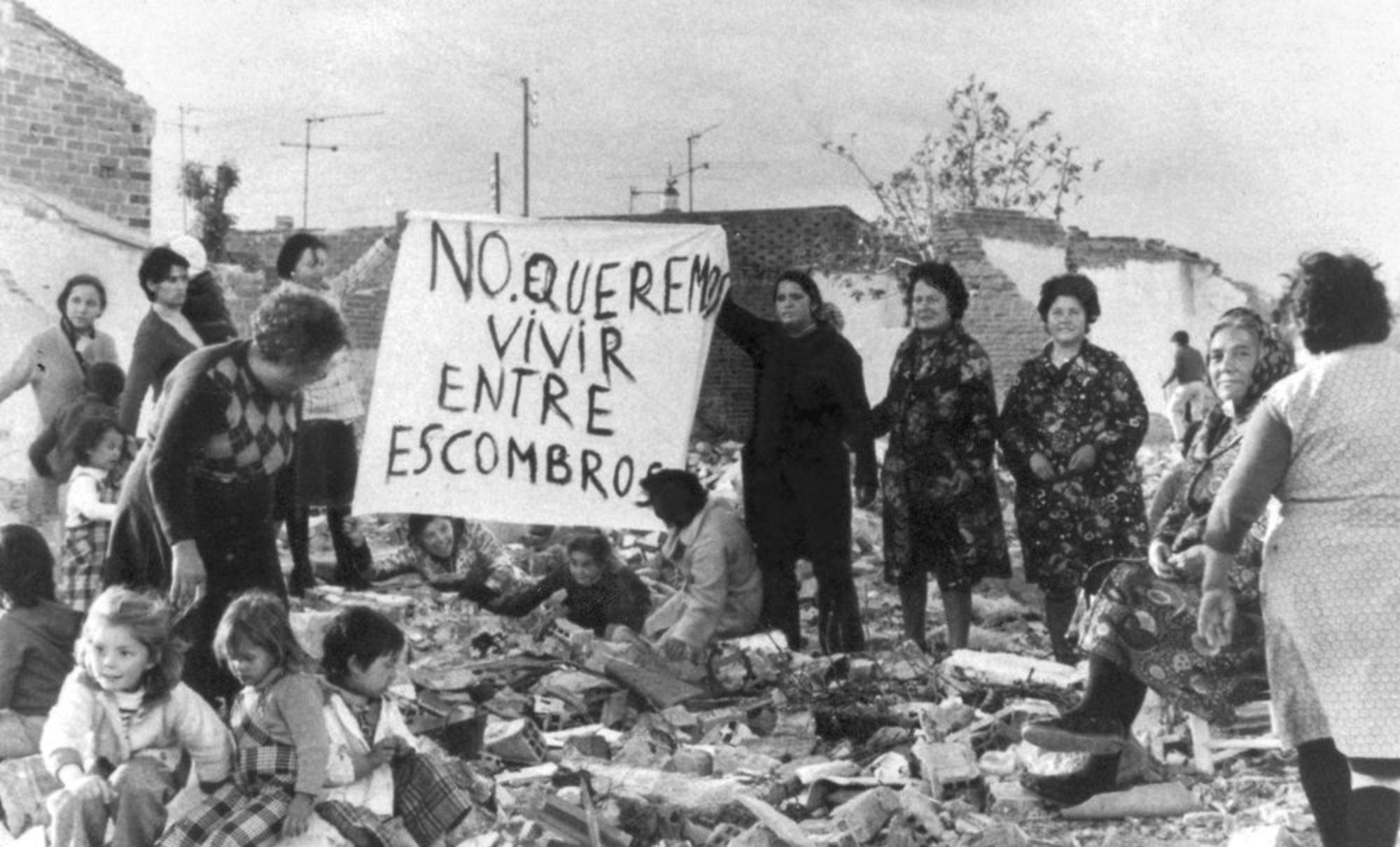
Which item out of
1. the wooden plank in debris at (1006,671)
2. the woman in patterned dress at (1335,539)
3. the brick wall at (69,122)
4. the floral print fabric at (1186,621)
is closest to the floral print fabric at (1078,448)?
the wooden plank in debris at (1006,671)

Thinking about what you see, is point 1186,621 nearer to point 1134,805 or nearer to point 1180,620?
point 1180,620

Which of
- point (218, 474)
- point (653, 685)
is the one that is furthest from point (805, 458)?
point (218, 474)

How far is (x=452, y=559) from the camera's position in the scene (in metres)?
8.95

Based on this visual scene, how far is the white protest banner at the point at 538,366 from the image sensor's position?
24.8 ft

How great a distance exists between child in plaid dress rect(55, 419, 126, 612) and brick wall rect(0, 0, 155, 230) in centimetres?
533

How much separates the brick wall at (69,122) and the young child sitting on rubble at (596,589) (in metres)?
5.68

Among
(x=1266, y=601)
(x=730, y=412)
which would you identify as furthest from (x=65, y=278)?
(x=730, y=412)

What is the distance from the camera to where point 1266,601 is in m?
4.25

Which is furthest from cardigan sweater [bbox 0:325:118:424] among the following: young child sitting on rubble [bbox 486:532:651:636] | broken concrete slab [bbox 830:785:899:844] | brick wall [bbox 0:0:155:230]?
broken concrete slab [bbox 830:785:899:844]

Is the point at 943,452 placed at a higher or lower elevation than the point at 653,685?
higher

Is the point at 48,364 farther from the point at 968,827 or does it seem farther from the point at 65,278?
the point at 968,827

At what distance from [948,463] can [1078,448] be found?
1.94 feet

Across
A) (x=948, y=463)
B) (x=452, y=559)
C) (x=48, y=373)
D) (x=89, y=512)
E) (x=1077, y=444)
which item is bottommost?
(x=452, y=559)

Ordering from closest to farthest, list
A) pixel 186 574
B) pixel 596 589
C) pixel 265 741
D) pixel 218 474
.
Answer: pixel 265 741 → pixel 186 574 → pixel 218 474 → pixel 596 589
